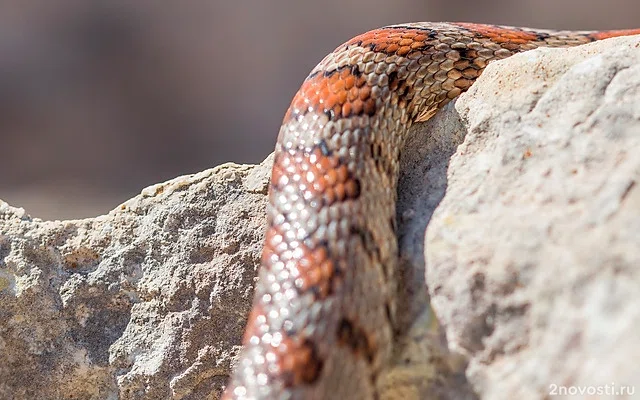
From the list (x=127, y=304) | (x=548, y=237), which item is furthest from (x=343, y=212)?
(x=127, y=304)

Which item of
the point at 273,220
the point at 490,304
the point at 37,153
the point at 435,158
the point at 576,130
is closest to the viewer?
the point at 490,304

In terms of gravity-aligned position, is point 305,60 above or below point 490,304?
above

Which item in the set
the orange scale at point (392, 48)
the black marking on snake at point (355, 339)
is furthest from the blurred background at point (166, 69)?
the black marking on snake at point (355, 339)

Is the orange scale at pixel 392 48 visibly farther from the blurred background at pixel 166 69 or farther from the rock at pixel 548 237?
→ the blurred background at pixel 166 69

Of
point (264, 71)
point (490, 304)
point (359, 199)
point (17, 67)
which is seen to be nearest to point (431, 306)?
point (490, 304)

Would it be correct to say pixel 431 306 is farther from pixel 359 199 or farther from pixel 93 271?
pixel 93 271

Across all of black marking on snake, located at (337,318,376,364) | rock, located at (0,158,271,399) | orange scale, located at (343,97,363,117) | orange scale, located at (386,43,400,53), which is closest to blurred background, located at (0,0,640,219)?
rock, located at (0,158,271,399)

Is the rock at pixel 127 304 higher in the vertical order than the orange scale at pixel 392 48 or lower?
lower
